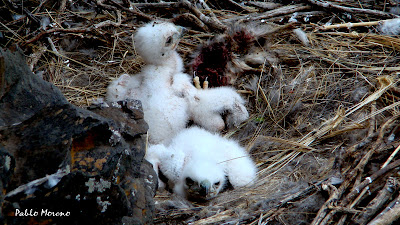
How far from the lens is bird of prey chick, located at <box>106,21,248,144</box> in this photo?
3006 mm

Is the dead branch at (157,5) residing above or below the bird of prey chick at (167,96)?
above

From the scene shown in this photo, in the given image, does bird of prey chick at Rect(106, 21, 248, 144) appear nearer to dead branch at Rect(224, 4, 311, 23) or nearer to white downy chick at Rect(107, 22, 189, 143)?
white downy chick at Rect(107, 22, 189, 143)

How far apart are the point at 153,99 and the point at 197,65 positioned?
2.54 feet

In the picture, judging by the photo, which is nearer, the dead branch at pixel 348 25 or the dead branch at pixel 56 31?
the dead branch at pixel 56 31

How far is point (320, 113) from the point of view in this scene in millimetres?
3205

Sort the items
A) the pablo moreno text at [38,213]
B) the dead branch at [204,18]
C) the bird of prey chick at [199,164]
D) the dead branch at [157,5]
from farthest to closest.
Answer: the dead branch at [157,5], the dead branch at [204,18], the bird of prey chick at [199,164], the pablo moreno text at [38,213]

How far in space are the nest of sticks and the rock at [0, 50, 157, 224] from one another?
46 cm

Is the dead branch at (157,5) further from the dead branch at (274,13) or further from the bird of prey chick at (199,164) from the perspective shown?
the bird of prey chick at (199,164)

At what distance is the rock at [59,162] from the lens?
146 cm

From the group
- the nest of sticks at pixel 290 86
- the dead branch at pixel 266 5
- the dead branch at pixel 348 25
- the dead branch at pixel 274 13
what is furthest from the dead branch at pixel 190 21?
the dead branch at pixel 348 25

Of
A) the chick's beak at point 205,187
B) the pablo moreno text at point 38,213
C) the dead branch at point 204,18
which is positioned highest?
the pablo moreno text at point 38,213

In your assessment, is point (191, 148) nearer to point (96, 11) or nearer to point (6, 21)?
point (96, 11)

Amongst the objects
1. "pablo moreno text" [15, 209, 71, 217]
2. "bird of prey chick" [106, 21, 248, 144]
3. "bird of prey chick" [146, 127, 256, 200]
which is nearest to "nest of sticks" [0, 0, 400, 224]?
"bird of prey chick" [146, 127, 256, 200]

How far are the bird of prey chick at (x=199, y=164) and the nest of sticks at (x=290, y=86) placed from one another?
11 centimetres
